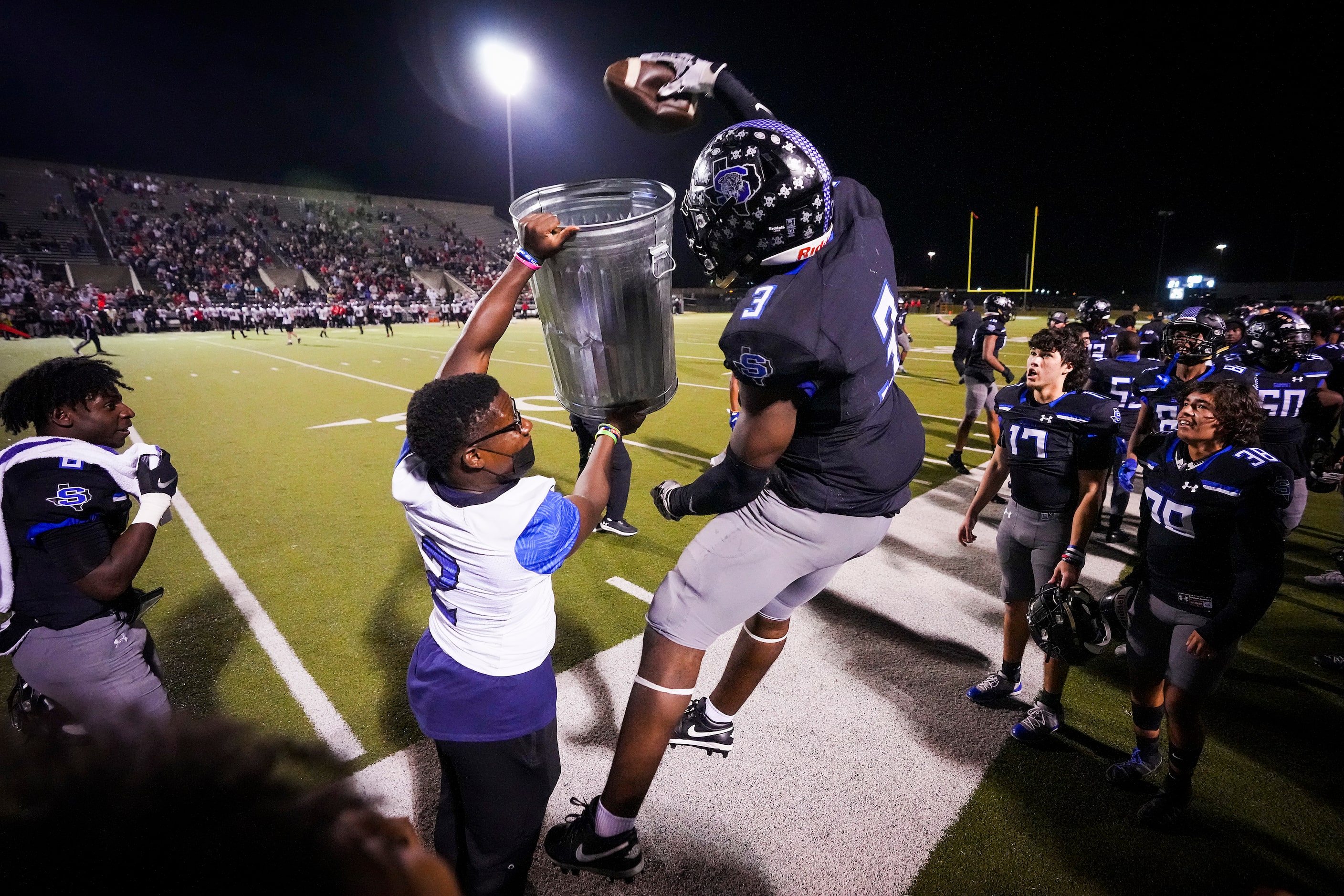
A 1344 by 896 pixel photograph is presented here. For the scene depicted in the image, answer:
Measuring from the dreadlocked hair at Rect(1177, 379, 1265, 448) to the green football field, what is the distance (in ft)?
5.28

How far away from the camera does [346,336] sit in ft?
103

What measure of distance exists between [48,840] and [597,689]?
3.20 meters

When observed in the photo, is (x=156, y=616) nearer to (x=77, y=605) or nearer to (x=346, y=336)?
(x=77, y=605)

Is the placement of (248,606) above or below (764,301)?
below

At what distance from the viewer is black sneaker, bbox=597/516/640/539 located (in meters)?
6.12

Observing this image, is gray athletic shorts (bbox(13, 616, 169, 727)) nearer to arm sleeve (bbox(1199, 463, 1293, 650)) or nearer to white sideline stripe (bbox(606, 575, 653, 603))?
white sideline stripe (bbox(606, 575, 653, 603))

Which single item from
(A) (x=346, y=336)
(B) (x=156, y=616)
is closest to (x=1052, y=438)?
(B) (x=156, y=616)

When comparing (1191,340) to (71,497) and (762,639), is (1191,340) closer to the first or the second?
(762,639)

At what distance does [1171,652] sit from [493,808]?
2898 mm

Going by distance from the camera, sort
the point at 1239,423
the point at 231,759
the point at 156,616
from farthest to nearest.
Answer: the point at 156,616, the point at 1239,423, the point at 231,759

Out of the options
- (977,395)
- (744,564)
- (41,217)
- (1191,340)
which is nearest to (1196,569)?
(744,564)

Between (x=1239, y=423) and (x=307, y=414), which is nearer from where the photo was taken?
(x=1239, y=423)

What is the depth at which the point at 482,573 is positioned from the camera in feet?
5.95

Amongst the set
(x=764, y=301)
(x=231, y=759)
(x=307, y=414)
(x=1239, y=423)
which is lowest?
(x=307, y=414)
